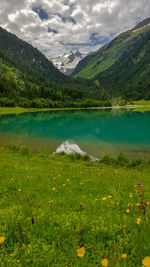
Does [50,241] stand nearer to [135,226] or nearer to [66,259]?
[66,259]

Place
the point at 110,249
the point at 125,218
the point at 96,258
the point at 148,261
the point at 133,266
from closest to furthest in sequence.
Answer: the point at 148,261
the point at 133,266
the point at 96,258
the point at 110,249
the point at 125,218

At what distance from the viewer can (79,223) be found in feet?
13.0

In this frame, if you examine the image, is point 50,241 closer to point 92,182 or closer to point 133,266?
point 133,266

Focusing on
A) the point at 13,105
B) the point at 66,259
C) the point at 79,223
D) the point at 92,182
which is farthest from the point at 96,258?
the point at 13,105

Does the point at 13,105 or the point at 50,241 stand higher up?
the point at 13,105

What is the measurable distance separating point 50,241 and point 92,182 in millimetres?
8030

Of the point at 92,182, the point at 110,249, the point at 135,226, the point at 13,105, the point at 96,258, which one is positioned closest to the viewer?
the point at 96,258

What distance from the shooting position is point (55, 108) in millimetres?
181500

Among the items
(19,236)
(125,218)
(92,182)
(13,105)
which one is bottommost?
(92,182)

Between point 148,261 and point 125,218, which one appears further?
point 125,218

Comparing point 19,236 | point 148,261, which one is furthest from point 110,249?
point 19,236

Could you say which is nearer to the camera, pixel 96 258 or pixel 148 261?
pixel 148 261

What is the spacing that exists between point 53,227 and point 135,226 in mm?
2000

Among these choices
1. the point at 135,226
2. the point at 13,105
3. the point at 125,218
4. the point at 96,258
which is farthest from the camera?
the point at 13,105
